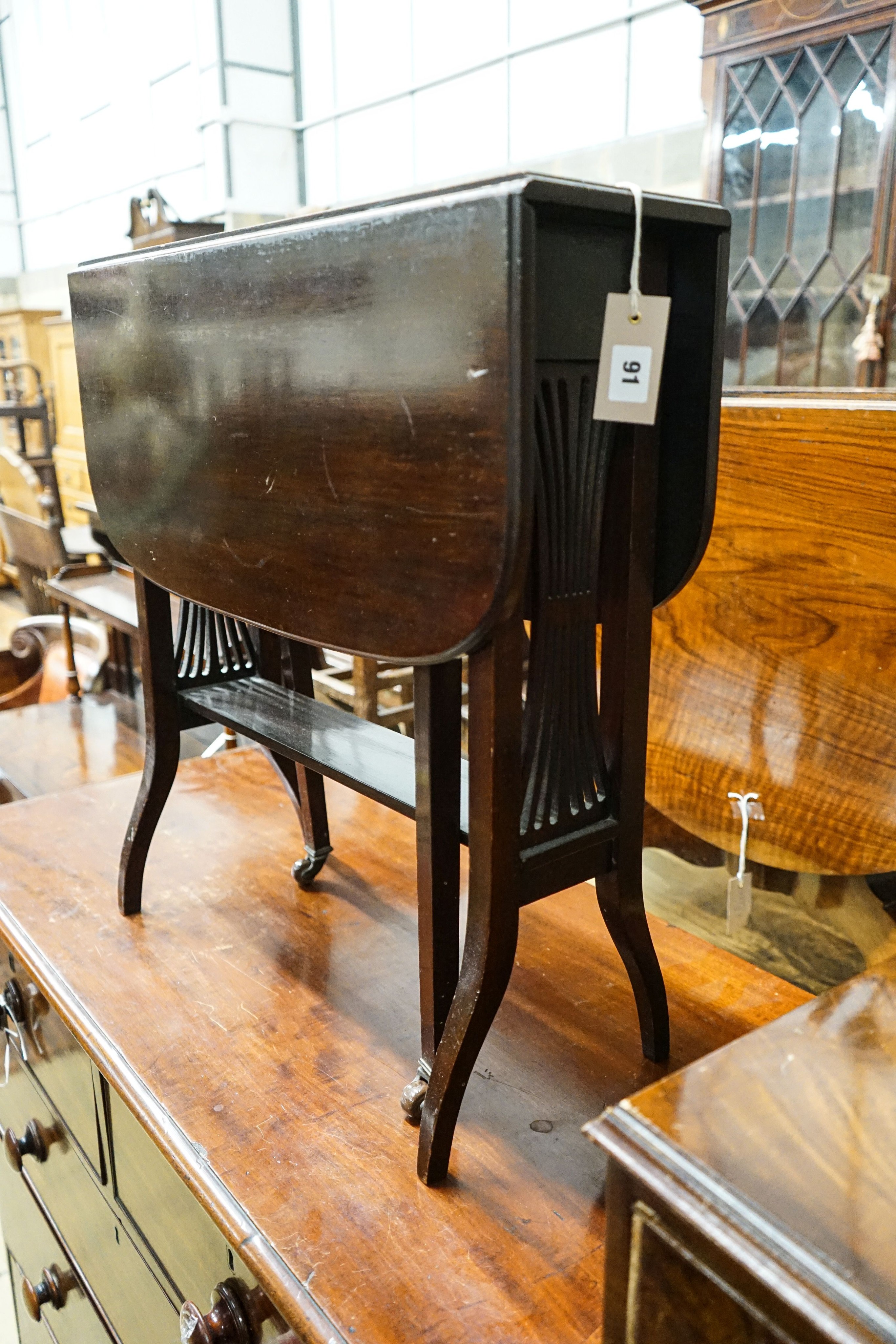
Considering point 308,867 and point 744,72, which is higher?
point 744,72

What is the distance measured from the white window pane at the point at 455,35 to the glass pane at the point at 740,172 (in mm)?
1718

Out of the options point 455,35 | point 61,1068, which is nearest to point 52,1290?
point 61,1068

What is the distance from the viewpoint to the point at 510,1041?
1.04 metres

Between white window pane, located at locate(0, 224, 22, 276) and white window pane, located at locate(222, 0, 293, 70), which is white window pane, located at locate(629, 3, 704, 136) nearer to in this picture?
white window pane, located at locate(222, 0, 293, 70)

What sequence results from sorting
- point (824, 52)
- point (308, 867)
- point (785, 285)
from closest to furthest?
1. point (308, 867)
2. point (824, 52)
3. point (785, 285)

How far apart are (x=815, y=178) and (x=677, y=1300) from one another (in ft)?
8.62

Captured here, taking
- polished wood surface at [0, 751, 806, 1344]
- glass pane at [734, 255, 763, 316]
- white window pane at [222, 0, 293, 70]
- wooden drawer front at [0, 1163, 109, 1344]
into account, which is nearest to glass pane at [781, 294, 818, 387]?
glass pane at [734, 255, 763, 316]

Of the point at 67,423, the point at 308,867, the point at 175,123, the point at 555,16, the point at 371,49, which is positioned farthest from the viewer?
the point at 67,423

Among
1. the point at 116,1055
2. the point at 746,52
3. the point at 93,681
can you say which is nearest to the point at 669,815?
the point at 116,1055

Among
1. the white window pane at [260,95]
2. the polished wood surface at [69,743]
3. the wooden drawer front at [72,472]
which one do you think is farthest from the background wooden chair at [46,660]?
the white window pane at [260,95]

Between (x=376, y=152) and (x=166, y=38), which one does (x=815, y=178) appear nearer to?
(x=376, y=152)

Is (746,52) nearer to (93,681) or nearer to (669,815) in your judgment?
(669,815)

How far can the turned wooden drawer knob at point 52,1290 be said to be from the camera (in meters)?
1.37

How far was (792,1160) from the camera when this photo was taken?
471mm
